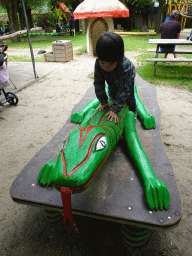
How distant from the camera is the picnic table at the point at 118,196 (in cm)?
117

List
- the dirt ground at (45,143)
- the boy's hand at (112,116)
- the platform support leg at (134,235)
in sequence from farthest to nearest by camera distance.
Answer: the boy's hand at (112,116) → the dirt ground at (45,143) → the platform support leg at (134,235)

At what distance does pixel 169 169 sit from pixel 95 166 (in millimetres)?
728

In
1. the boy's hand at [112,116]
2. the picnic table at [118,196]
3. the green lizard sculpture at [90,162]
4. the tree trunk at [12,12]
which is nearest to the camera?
the green lizard sculpture at [90,162]

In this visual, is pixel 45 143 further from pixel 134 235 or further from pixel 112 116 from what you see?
pixel 134 235

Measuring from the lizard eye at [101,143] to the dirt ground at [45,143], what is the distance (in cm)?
79

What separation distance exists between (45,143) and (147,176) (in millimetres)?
1793

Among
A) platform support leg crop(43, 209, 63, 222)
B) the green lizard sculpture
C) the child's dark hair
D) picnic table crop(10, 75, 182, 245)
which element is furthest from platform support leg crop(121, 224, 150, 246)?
the child's dark hair

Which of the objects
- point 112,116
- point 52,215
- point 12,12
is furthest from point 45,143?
point 12,12

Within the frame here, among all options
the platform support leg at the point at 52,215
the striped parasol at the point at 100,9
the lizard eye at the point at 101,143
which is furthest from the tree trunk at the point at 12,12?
the lizard eye at the point at 101,143

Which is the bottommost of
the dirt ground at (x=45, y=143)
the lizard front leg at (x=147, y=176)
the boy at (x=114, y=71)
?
the dirt ground at (x=45, y=143)

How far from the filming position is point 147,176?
1.33 meters

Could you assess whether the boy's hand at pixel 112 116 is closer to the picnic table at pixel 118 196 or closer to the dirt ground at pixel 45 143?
the picnic table at pixel 118 196

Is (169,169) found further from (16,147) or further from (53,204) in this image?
Result: (16,147)

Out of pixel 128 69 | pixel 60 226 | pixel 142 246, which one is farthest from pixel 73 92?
pixel 142 246
